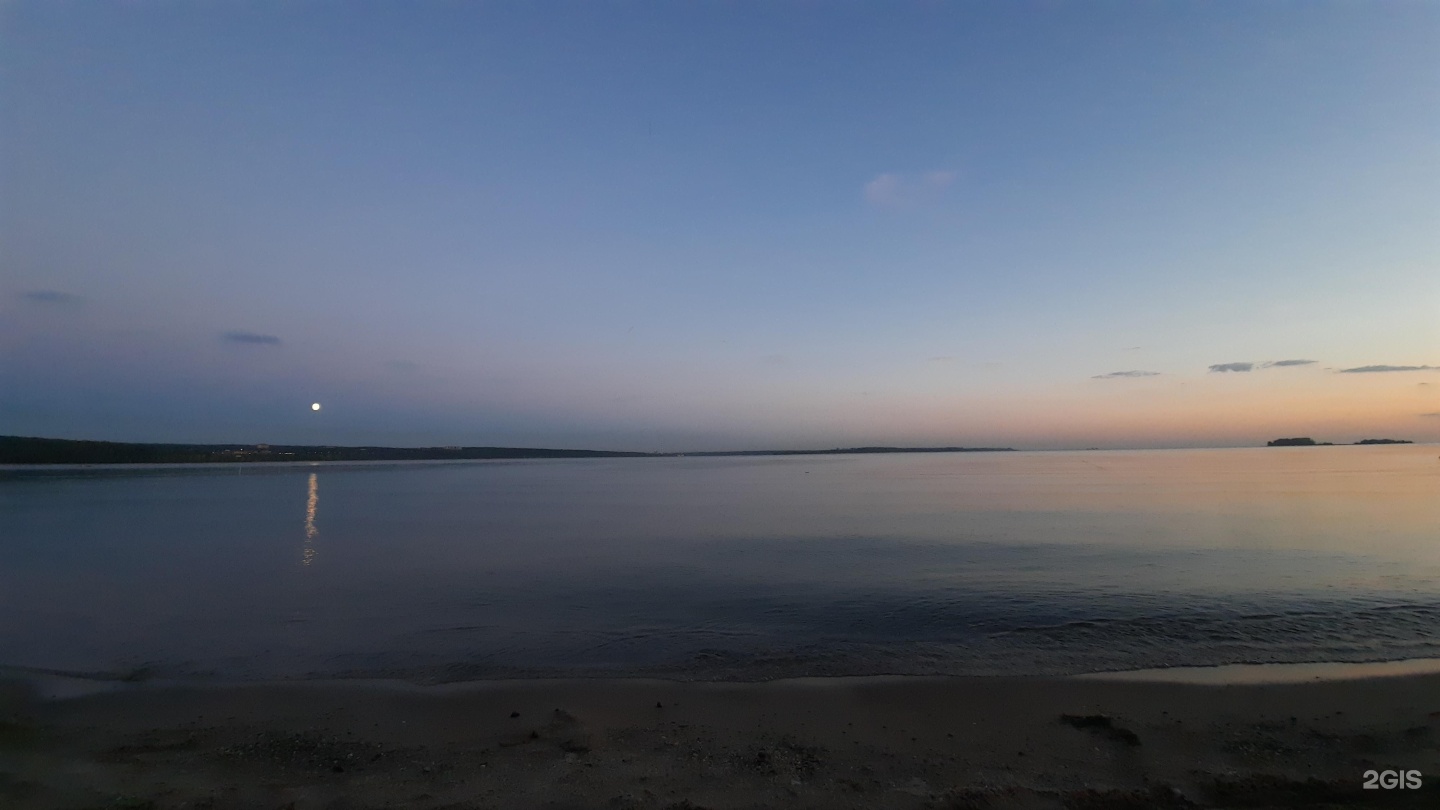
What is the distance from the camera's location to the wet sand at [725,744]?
5934 millimetres

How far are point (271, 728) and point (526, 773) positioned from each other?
11.8 ft

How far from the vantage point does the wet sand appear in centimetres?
593

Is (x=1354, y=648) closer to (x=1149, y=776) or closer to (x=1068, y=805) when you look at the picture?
(x=1149, y=776)

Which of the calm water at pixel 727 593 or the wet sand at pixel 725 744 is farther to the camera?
the calm water at pixel 727 593

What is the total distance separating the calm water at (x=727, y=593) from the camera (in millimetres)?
10867

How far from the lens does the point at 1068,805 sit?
226 inches

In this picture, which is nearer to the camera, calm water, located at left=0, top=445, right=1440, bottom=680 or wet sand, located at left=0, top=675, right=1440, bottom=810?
wet sand, located at left=0, top=675, right=1440, bottom=810

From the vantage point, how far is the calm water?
35.7 ft

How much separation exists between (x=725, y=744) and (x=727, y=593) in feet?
28.3

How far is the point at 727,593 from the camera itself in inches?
621

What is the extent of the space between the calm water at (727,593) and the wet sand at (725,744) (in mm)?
1258

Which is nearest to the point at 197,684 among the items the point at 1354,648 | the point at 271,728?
the point at 271,728

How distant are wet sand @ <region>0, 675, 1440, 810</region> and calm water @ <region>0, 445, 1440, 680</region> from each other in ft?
4.13

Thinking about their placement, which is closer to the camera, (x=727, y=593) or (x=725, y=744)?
(x=725, y=744)
